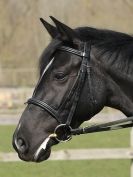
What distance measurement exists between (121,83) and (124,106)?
197 mm

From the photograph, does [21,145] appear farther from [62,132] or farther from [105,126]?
[105,126]

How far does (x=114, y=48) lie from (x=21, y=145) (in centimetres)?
109

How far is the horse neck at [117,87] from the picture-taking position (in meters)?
4.54

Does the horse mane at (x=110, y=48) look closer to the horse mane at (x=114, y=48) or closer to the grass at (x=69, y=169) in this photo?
the horse mane at (x=114, y=48)

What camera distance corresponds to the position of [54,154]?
716 cm

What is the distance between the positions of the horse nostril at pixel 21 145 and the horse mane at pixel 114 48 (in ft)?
3.04

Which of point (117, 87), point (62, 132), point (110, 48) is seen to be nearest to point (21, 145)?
point (62, 132)

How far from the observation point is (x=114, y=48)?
15.0 feet

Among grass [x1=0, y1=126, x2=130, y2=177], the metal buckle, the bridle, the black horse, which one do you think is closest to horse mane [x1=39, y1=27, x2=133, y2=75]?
the black horse

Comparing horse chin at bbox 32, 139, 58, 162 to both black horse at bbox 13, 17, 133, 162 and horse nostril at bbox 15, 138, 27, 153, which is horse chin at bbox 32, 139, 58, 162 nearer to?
black horse at bbox 13, 17, 133, 162

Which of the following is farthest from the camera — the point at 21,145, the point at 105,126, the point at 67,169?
the point at 67,169

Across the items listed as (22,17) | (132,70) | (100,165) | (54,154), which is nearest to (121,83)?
(132,70)

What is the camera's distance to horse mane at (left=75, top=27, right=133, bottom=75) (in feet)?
14.9

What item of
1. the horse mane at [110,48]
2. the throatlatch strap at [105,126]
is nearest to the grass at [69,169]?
the throatlatch strap at [105,126]
